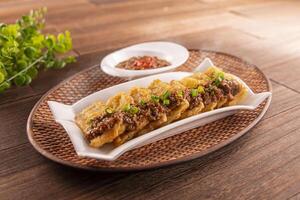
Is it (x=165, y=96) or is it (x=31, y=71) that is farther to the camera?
(x=31, y=71)

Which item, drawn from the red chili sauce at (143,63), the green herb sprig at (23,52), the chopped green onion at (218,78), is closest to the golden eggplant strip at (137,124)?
the chopped green onion at (218,78)

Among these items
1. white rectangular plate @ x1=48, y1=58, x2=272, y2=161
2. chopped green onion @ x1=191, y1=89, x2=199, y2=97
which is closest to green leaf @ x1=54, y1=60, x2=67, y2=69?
white rectangular plate @ x1=48, y1=58, x2=272, y2=161

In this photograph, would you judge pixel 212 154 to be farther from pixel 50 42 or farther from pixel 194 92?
pixel 50 42

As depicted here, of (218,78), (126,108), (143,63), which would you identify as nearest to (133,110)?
(126,108)

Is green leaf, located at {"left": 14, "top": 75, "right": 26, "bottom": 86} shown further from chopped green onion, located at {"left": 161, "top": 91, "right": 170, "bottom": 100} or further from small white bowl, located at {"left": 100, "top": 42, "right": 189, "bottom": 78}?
chopped green onion, located at {"left": 161, "top": 91, "right": 170, "bottom": 100}

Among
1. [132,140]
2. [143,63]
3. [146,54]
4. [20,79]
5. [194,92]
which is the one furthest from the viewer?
[146,54]

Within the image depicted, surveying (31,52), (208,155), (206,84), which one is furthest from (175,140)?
(31,52)

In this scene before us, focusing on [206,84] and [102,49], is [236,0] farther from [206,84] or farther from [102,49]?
[206,84]
